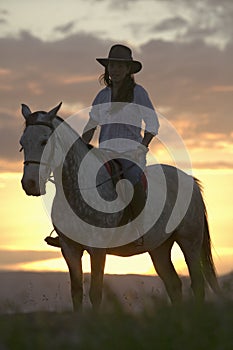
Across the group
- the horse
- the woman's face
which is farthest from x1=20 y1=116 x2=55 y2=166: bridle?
the woman's face

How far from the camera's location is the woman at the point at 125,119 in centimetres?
1124

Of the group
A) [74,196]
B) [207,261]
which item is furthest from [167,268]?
[74,196]

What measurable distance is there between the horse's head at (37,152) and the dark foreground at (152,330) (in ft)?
15.3

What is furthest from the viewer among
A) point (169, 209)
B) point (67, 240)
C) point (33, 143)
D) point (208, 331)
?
point (169, 209)

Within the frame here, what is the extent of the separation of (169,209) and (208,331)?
8.17 meters

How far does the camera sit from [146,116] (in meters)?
11.3

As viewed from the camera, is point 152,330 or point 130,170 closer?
point 152,330

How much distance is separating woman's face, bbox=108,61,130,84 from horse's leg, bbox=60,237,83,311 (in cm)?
261

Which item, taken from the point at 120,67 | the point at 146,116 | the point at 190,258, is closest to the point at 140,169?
the point at 146,116

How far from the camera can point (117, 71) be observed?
11.3m

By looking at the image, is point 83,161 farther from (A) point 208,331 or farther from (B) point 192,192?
(A) point 208,331


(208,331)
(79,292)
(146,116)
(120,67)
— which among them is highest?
(120,67)

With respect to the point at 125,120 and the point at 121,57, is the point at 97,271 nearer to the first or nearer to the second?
the point at 125,120

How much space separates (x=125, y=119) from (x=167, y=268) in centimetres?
311
